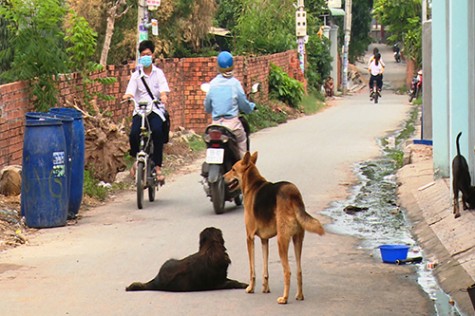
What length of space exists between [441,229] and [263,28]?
27714mm

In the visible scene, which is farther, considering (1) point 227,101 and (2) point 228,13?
(2) point 228,13

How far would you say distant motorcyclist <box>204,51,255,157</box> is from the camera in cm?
1330

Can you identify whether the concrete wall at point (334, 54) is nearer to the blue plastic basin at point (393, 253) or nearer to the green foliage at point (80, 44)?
the green foliage at point (80, 44)

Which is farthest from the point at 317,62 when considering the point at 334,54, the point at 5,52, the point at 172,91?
the point at 5,52

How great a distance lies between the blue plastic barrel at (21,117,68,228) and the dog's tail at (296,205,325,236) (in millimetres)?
4644

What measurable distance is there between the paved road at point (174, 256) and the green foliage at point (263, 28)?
67.8ft

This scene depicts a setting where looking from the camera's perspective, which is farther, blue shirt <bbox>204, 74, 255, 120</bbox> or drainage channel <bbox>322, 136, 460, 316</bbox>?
blue shirt <bbox>204, 74, 255, 120</bbox>

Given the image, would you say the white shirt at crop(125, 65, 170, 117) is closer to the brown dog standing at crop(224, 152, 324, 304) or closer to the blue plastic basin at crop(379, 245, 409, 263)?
the blue plastic basin at crop(379, 245, 409, 263)

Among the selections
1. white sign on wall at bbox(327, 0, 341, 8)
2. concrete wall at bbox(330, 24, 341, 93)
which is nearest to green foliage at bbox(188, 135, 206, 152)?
concrete wall at bbox(330, 24, 341, 93)

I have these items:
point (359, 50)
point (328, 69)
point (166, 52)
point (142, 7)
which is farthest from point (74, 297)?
point (359, 50)

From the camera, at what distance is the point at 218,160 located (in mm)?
12906

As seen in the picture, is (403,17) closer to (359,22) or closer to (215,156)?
(359,22)

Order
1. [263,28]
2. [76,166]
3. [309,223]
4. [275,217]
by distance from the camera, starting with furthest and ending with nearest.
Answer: [263,28] < [76,166] < [275,217] < [309,223]

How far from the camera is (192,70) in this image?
81.7 feet
